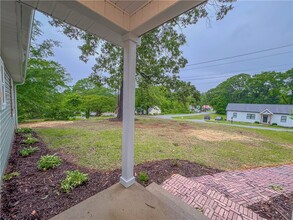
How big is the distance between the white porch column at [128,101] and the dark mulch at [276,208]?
177 centimetres

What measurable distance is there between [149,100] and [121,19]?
13617 mm

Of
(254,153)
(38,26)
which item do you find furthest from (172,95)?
(38,26)

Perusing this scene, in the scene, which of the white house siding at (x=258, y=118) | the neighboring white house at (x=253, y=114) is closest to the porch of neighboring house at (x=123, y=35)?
the white house siding at (x=258, y=118)

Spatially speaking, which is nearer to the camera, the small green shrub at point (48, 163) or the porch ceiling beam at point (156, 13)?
the porch ceiling beam at point (156, 13)

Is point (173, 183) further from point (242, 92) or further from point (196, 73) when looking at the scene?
point (196, 73)

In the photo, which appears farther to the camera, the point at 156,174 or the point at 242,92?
the point at 242,92

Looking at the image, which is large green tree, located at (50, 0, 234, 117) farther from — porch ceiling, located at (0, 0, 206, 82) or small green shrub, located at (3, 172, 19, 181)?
small green shrub, located at (3, 172, 19, 181)

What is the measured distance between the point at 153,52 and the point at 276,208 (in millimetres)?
6429

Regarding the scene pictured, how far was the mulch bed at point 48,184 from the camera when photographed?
5.52 ft

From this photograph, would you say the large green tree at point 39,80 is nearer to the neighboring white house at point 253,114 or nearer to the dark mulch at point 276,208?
the dark mulch at point 276,208

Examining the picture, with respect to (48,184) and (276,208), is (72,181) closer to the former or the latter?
(48,184)

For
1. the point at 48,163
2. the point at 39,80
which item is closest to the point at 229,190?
the point at 48,163

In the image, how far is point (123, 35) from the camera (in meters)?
1.87

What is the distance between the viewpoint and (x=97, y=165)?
3008 mm
